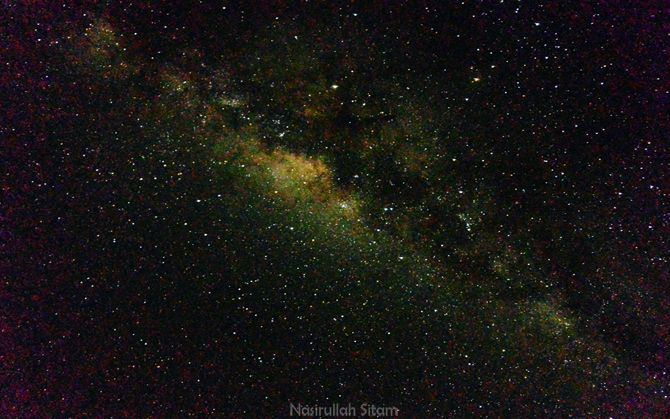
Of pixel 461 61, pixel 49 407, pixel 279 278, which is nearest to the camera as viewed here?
pixel 461 61

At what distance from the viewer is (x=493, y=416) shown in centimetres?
159

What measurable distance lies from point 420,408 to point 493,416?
0.36 m

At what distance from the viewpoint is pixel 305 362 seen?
→ 1602 millimetres

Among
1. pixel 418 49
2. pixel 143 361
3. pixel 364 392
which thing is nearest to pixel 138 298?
pixel 143 361

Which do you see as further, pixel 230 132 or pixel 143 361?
pixel 143 361

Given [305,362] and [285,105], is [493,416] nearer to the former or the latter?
[305,362]

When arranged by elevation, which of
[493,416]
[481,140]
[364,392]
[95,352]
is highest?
[481,140]

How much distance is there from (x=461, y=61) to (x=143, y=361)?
2069 millimetres

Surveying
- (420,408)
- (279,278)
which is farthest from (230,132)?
(420,408)

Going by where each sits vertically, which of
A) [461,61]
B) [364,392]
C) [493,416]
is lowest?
[493,416]

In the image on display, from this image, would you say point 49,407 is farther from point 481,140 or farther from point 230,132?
point 481,140

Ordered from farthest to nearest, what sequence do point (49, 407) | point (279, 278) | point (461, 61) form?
point (49, 407) < point (279, 278) < point (461, 61)

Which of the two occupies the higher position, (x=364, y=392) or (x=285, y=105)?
(x=285, y=105)

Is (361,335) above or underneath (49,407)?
above
